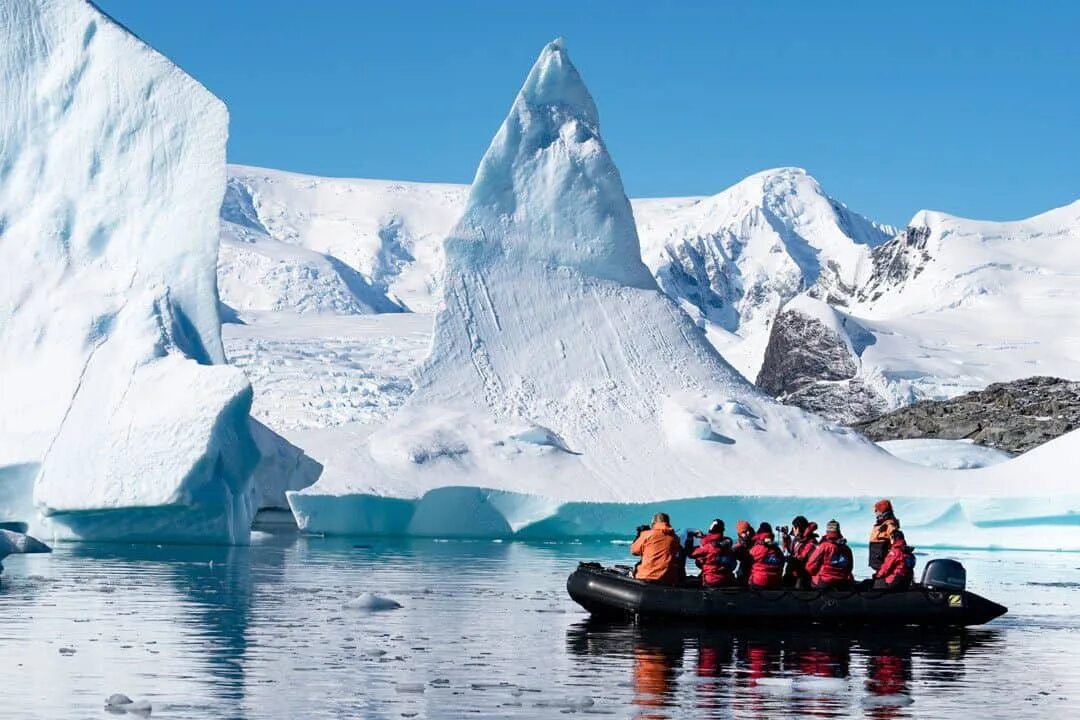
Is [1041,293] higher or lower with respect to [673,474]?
higher

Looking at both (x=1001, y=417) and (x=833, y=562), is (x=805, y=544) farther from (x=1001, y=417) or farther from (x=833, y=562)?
(x=1001, y=417)

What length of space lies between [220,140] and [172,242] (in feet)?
7.49

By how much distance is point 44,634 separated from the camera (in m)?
16.7

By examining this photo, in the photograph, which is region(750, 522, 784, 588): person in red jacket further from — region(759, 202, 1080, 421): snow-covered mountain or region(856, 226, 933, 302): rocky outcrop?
region(856, 226, 933, 302): rocky outcrop

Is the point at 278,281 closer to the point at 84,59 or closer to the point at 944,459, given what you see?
the point at 944,459

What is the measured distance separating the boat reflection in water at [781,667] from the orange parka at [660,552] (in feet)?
1.91

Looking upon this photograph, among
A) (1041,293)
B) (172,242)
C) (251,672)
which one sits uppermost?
(1041,293)

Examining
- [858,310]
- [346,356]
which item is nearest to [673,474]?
[346,356]

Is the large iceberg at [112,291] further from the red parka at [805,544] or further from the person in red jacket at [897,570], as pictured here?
the person in red jacket at [897,570]

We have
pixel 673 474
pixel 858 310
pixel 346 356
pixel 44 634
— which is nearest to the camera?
pixel 44 634

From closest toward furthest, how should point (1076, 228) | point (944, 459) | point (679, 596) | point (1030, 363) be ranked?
point (679, 596), point (944, 459), point (1030, 363), point (1076, 228)

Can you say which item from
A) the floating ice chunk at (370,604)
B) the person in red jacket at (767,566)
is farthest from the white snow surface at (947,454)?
the floating ice chunk at (370,604)

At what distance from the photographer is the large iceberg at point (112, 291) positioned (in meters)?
29.9

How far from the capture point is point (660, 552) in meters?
18.9
